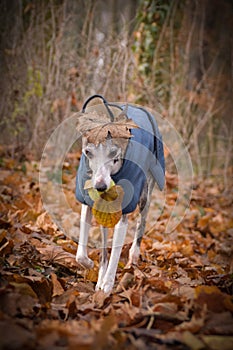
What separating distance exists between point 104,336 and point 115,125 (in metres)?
1.41

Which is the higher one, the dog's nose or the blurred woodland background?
the blurred woodland background

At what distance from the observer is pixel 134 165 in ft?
9.34

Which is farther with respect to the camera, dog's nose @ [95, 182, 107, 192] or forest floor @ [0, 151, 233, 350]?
dog's nose @ [95, 182, 107, 192]

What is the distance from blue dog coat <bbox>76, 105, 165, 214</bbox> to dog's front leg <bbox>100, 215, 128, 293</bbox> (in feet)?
0.42

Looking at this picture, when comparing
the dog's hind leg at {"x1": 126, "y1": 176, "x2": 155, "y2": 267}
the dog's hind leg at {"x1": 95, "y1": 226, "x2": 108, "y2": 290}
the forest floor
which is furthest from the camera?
the dog's hind leg at {"x1": 126, "y1": 176, "x2": 155, "y2": 267}

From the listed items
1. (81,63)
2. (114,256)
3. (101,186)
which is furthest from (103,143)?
(81,63)

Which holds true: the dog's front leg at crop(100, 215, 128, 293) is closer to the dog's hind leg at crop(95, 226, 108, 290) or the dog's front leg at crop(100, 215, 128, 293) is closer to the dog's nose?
the dog's hind leg at crop(95, 226, 108, 290)

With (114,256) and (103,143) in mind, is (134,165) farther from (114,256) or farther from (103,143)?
(114,256)

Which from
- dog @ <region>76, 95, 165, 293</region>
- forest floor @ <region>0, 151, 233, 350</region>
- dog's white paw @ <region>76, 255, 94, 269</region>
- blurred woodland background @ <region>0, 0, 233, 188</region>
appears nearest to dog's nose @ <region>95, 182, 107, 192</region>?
dog @ <region>76, 95, 165, 293</region>

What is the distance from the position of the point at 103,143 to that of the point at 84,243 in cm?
84

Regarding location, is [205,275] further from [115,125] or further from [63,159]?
[63,159]

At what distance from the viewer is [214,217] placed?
5.75 metres

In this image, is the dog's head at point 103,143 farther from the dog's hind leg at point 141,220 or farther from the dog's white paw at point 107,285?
the dog's hind leg at point 141,220

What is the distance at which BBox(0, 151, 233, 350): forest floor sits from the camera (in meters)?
1.54
